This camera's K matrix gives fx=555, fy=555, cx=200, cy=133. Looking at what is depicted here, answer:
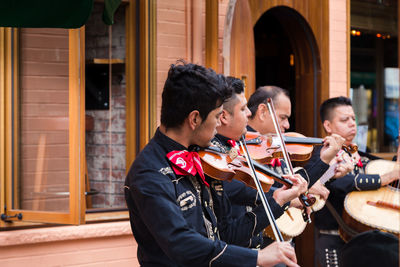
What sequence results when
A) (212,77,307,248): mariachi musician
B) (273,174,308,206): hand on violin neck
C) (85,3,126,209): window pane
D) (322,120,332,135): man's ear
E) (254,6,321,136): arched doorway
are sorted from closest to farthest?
(273,174,308,206): hand on violin neck → (212,77,307,248): mariachi musician → (322,120,332,135): man's ear → (85,3,126,209): window pane → (254,6,321,136): arched doorway

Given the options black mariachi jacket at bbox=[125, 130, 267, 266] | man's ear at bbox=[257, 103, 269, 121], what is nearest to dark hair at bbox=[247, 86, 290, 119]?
man's ear at bbox=[257, 103, 269, 121]

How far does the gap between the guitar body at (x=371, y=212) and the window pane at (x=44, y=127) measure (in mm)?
1895

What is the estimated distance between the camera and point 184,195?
1875mm

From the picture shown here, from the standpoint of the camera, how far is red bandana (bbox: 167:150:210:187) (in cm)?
189

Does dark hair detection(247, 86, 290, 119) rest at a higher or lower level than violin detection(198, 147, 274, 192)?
Answer: higher

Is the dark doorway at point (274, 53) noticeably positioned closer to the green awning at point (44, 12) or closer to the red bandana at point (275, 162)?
the red bandana at point (275, 162)

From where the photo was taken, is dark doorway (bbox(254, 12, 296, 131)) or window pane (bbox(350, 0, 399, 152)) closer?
window pane (bbox(350, 0, 399, 152))

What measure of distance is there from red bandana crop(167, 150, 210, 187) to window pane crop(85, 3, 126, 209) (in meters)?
2.48

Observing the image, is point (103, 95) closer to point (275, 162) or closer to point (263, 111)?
point (263, 111)

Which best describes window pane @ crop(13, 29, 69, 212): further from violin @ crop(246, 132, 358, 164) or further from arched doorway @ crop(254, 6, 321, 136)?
arched doorway @ crop(254, 6, 321, 136)

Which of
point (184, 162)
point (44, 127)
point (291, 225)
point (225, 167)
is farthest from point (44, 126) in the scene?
point (184, 162)

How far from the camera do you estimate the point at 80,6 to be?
2389 mm

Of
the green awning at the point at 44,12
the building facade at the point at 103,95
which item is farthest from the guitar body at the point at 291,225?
the green awning at the point at 44,12

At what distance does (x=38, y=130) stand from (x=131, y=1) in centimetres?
125
